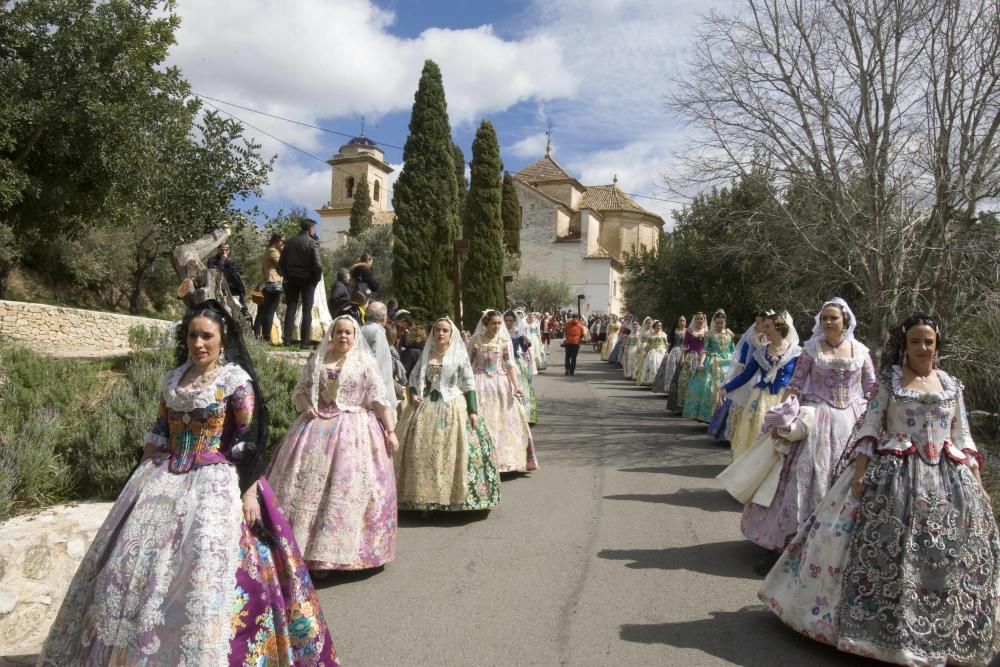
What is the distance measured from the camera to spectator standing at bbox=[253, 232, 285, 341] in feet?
42.7

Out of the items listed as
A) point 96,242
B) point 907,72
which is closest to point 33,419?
point 907,72

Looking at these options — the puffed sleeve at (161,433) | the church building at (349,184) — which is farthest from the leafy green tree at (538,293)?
the puffed sleeve at (161,433)

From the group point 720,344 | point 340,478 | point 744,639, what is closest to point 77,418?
point 340,478

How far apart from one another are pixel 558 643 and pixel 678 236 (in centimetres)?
2377

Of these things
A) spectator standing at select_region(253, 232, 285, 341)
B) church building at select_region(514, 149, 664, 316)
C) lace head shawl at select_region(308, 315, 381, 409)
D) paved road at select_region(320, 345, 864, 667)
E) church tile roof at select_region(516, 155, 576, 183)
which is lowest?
paved road at select_region(320, 345, 864, 667)

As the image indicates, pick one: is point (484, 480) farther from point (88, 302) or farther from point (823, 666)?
point (88, 302)

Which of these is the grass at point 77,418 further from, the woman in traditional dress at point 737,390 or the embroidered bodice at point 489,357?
the woman in traditional dress at point 737,390

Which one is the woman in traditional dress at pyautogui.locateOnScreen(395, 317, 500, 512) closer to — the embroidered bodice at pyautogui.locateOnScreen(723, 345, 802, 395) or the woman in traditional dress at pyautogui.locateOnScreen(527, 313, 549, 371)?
the embroidered bodice at pyautogui.locateOnScreen(723, 345, 802, 395)

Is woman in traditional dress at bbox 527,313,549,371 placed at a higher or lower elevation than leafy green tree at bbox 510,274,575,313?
lower

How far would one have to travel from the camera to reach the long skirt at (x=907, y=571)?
4.10 m

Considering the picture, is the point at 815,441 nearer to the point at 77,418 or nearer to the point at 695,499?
the point at 695,499

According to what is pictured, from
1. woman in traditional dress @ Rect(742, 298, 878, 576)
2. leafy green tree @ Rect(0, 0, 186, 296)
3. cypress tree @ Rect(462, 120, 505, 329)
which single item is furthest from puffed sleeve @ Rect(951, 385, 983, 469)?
cypress tree @ Rect(462, 120, 505, 329)

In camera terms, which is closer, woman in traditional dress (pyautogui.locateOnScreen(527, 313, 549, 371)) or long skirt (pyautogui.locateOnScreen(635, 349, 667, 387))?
long skirt (pyautogui.locateOnScreen(635, 349, 667, 387))

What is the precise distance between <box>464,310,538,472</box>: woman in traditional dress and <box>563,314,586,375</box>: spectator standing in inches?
522
